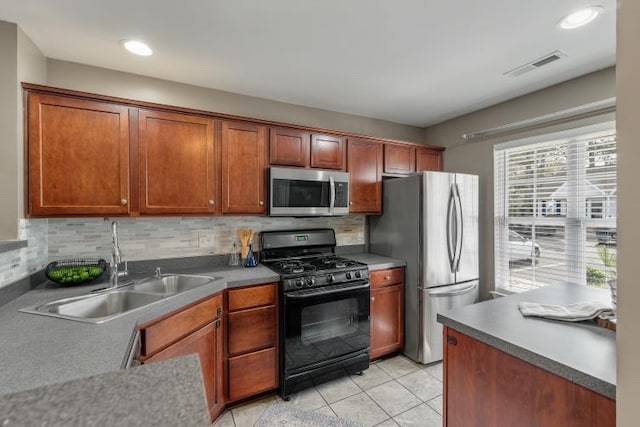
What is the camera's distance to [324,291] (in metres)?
2.34

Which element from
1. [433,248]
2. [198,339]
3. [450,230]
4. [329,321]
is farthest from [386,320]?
[198,339]

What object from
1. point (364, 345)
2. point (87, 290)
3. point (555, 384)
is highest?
point (87, 290)

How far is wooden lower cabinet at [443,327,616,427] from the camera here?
96cm

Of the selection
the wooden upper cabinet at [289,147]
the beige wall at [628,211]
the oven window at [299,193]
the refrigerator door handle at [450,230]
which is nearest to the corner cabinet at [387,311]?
the refrigerator door handle at [450,230]

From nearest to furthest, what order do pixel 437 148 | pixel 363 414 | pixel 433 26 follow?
pixel 433 26, pixel 363 414, pixel 437 148

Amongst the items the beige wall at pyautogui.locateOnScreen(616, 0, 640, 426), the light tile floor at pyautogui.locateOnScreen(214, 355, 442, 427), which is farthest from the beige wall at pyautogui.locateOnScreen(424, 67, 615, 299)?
the beige wall at pyautogui.locateOnScreen(616, 0, 640, 426)

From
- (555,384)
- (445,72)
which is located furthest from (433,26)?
(555,384)

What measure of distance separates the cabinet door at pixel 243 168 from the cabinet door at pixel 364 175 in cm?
93

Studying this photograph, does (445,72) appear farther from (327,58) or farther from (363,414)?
(363,414)

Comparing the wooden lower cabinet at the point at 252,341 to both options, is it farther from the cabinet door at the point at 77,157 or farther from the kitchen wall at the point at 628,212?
the kitchen wall at the point at 628,212

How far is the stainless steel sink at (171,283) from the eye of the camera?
82.9 inches

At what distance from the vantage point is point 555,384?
102 cm

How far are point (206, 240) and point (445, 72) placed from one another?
246cm

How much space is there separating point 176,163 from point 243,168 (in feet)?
1.66
